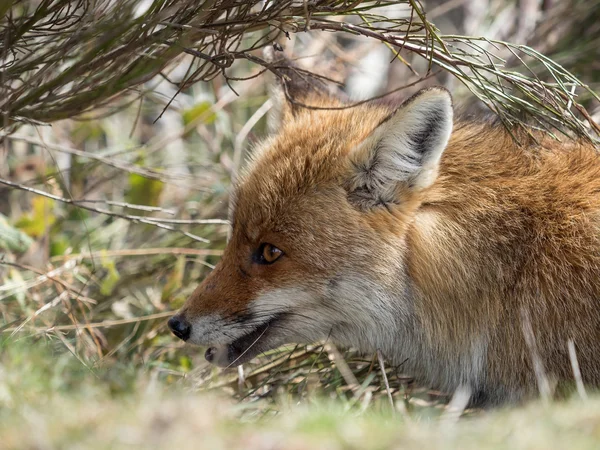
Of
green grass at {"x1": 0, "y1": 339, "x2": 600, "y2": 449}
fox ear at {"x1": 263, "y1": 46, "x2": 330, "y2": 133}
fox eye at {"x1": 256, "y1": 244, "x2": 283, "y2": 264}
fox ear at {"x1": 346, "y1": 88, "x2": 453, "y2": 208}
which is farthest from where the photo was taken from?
fox ear at {"x1": 263, "y1": 46, "x2": 330, "y2": 133}

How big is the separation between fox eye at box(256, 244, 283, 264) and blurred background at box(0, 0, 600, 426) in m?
0.78

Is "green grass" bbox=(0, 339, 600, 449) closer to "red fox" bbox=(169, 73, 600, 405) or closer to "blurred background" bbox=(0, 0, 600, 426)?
"blurred background" bbox=(0, 0, 600, 426)

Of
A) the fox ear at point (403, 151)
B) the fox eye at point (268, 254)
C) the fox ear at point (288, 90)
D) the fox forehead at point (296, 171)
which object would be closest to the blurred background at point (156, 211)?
the fox ear at point (288, 90)

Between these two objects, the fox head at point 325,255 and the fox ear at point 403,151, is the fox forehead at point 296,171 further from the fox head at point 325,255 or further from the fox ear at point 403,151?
the fox ear at point 403,151

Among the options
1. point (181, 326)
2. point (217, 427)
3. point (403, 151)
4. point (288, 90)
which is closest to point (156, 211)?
point (288, 90)

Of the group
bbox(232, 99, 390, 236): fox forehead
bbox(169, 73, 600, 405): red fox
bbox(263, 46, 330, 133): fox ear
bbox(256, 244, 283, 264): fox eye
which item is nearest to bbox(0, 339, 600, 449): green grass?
bbox(169, 73, 600, 405): red fox

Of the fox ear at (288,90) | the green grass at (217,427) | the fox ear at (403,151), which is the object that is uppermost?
the fox ear at (288,90)

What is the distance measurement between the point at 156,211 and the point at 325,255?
8.01ft

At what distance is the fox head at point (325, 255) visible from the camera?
4.04 m

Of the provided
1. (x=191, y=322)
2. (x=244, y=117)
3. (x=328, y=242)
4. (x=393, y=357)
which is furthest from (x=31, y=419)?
(x=244, y=117)

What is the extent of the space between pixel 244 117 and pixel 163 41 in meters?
5.41

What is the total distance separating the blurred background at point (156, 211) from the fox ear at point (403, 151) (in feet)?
1.24

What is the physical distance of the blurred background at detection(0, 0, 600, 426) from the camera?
14.7 ft

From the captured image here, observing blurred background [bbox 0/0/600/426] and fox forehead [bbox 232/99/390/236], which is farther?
blurred background [bbox 0/0/600/426]
